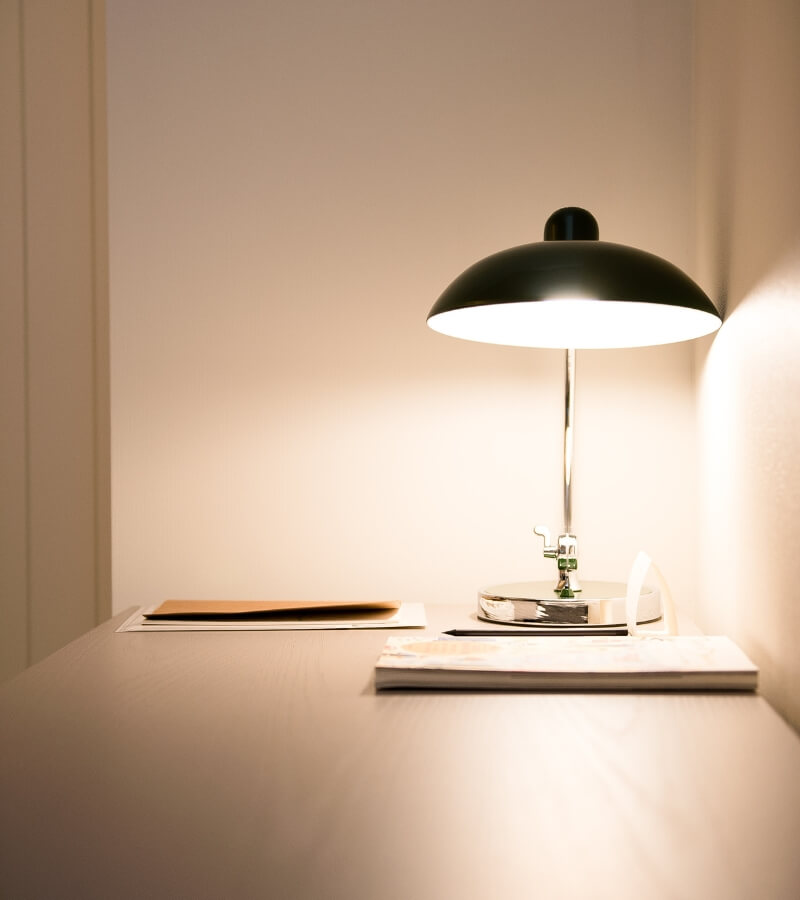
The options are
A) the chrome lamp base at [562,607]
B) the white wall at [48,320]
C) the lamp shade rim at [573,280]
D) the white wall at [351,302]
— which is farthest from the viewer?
the white wall at [48,320]

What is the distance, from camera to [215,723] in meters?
0.69

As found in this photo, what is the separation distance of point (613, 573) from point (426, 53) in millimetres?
889

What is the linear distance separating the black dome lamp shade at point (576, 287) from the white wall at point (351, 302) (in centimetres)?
21

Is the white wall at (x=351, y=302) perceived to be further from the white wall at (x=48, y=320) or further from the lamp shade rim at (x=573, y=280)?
the lamp shade rim at (x=573, y=280)

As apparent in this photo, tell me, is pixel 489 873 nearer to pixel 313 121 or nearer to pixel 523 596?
pixel 523 596

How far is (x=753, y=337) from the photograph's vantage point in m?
0.97

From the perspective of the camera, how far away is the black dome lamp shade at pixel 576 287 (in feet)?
3.13

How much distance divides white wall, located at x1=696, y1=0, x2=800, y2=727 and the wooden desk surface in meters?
0.21

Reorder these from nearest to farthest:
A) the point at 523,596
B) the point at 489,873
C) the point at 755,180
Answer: the point at 489,873
the point at 755,180
the point at 523,596

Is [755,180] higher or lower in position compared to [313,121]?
lower

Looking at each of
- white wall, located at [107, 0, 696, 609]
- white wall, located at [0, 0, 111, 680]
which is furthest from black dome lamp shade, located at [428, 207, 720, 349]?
white wall, located at [0, 0, 111, 680]

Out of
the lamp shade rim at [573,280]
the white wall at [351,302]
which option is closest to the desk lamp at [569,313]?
the lamp shade rim at [573,280]

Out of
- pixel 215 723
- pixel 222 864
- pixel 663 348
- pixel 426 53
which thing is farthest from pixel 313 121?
pixel 222 864

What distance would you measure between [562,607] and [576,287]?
390 mm
